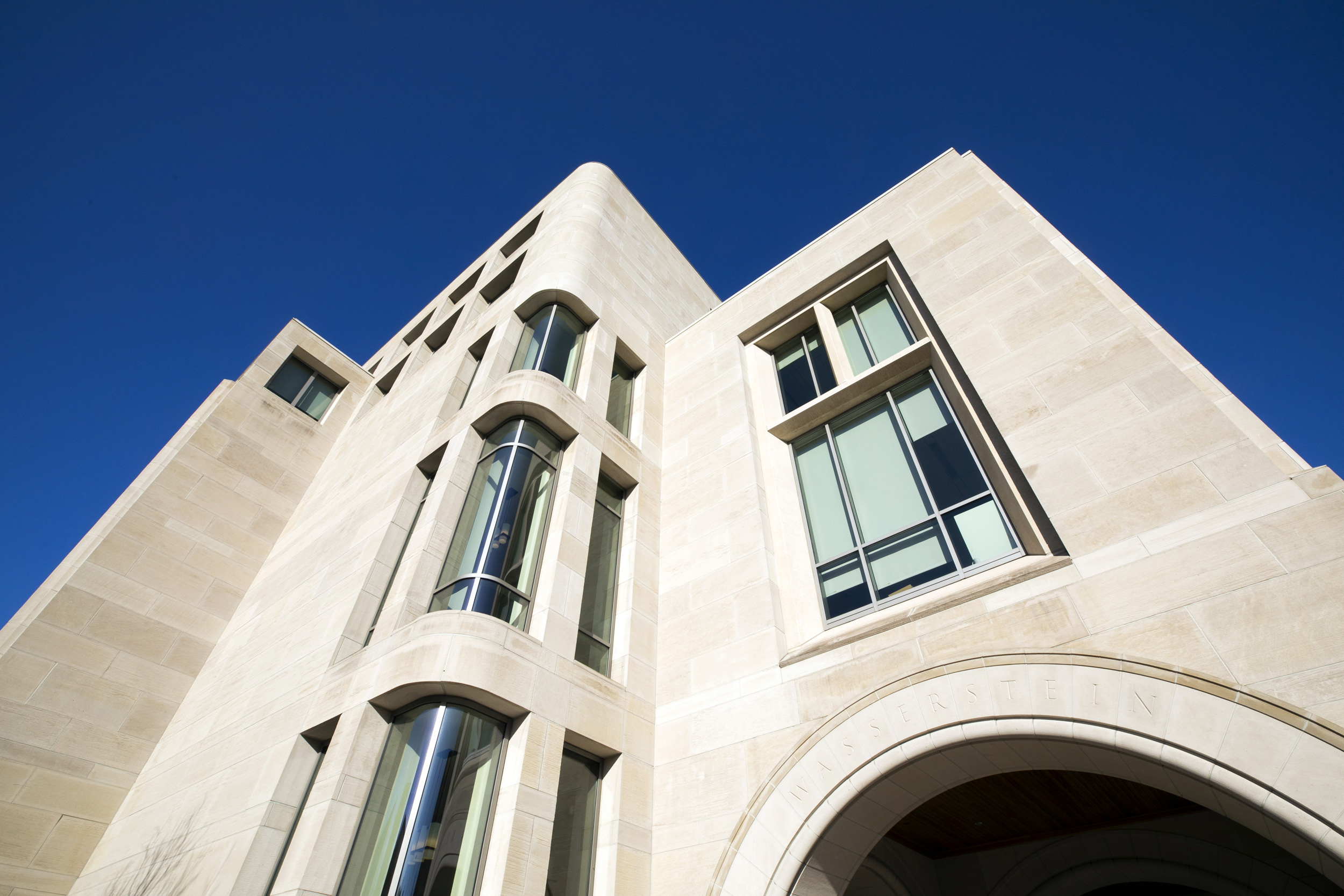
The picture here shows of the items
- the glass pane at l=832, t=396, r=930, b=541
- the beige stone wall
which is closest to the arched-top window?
the glass pane at l=832, t=396, r=930, b=541

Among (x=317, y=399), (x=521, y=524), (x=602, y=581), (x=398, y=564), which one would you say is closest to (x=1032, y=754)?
(x=602, y=581)

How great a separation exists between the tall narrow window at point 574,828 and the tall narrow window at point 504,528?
1.97m

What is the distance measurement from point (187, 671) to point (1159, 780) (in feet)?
52.7

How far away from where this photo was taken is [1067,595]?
662 cm

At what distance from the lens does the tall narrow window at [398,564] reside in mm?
9906

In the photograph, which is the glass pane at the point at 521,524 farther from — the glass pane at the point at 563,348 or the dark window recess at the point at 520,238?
the dark window recess at the point at 520,238

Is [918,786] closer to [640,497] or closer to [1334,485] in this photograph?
[1334,485]

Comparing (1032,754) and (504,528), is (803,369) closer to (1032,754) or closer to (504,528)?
(504,528)

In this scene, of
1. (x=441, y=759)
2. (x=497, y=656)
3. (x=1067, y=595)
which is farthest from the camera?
(x=497, y=656)

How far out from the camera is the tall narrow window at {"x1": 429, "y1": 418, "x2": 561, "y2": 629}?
902 cm

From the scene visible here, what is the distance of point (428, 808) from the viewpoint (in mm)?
7004

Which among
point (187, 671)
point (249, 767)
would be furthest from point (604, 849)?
point (187, 671)

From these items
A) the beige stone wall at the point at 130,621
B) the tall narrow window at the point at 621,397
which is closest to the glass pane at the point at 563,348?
the tall narrow window at the point at 621,397

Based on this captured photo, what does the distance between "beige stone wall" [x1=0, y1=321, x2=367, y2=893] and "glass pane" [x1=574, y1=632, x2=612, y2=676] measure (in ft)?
28.0
